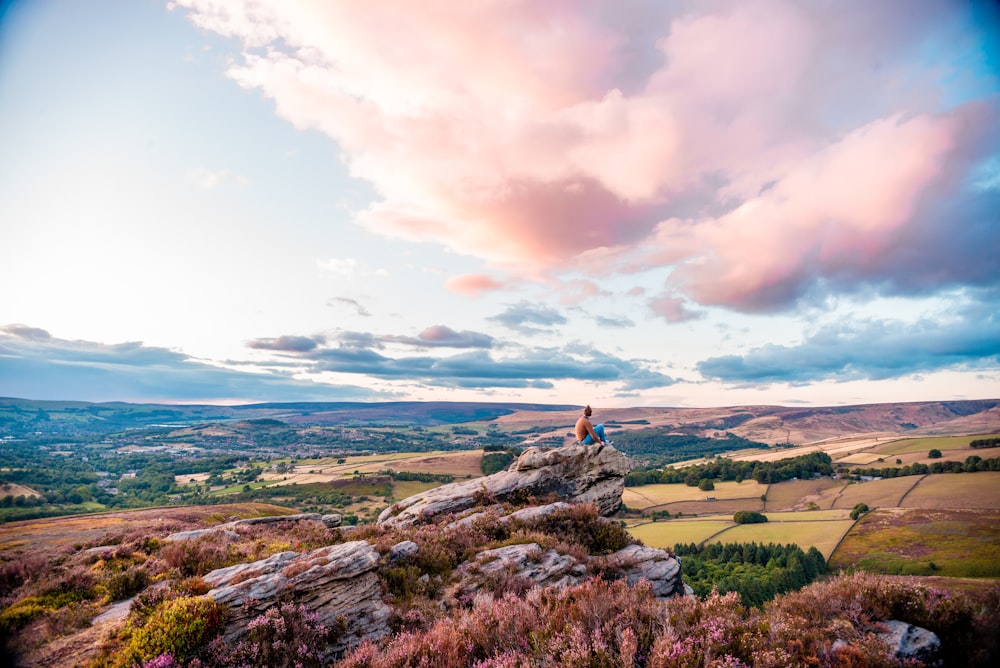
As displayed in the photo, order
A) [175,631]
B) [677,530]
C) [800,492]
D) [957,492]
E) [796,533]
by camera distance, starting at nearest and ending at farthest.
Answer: [175,631] → [957,492] → [796,533] → [677,530] → [800,492]

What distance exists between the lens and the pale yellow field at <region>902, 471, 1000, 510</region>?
179 feet

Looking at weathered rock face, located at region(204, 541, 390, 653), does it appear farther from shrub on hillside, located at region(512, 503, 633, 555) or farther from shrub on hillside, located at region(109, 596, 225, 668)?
shrub on hillside, located at region(512, 503, 633, 555)

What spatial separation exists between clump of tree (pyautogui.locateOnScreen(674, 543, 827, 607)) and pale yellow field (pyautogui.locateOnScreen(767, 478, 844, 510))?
35.6 m

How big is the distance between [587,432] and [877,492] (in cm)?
9638

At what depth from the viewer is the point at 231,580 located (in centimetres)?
1133

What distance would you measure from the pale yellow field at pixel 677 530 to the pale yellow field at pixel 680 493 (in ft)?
53.7

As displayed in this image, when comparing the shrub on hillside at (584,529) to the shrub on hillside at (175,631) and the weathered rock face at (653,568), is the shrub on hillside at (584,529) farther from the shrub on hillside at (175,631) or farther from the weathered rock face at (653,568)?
the shrub on hillside at (175,631)

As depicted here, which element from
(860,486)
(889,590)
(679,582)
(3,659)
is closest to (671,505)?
(860,486)

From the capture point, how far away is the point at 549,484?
82.4 feet

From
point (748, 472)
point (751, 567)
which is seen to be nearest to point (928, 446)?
point (748, 472)

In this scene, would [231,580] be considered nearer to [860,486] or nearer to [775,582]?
[775,582]

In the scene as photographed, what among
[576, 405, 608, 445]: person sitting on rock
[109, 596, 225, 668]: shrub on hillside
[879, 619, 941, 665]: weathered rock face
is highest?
[576, 405, 608, 445]: person sitting on rock

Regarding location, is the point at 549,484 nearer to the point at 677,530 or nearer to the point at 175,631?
the point at 175,631

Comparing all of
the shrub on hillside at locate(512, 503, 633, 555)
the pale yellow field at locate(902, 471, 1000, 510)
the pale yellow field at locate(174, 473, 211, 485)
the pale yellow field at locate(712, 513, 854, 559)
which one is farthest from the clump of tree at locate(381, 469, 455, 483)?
the shrub on hillside at locate(512, 503, 633, 555)
